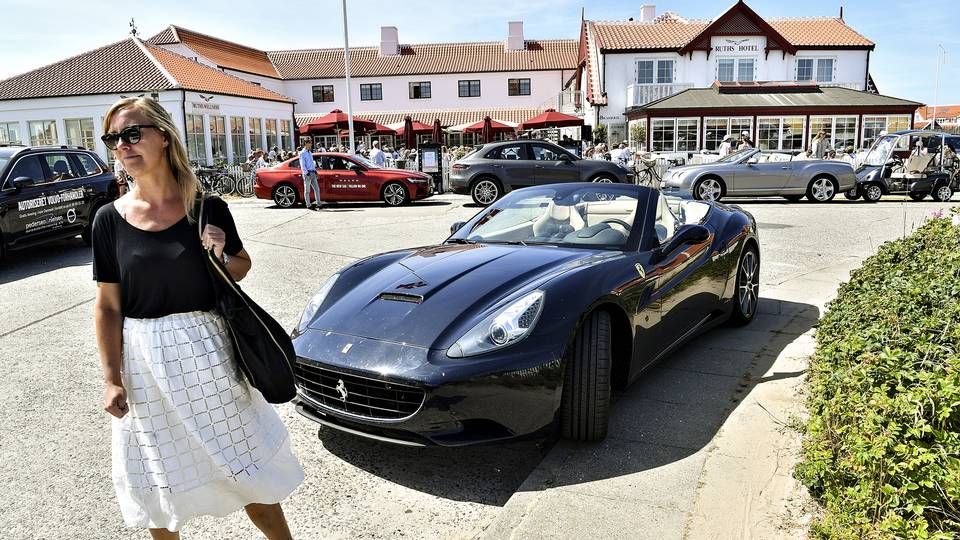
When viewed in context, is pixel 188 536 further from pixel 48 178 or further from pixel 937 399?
pixel 48 178

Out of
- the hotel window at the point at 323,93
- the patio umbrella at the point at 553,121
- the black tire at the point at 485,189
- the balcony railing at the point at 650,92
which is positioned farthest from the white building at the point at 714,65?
the hotel window at the point at 323,93

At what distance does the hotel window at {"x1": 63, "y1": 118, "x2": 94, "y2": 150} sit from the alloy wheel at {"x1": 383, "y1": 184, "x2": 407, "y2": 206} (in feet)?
68.8

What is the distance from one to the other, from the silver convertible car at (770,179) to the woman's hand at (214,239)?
52.0ft

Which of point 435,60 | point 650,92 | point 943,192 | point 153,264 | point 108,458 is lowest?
point 108,458

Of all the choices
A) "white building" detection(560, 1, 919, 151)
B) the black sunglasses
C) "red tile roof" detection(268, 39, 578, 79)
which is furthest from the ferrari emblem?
"red tile roof" detection(268, 39, 578, 79)

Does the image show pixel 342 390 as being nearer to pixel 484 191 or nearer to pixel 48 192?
pixel 48 192

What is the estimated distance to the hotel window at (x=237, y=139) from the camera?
1395 inches

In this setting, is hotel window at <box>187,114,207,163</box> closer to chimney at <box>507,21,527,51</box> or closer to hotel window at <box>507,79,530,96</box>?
hotel window at <box>507,79,530,96</box>

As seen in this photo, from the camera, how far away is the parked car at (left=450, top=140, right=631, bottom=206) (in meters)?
17.3

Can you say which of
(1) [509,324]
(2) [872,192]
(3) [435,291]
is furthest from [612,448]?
(2) [872,192]

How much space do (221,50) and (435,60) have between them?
1356 cm

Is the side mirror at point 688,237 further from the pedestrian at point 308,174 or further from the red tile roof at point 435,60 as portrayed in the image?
the red tile roof at point 435,60

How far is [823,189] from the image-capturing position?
16969 mm

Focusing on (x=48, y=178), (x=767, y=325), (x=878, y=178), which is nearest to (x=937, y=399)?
(x=767, y=325)
